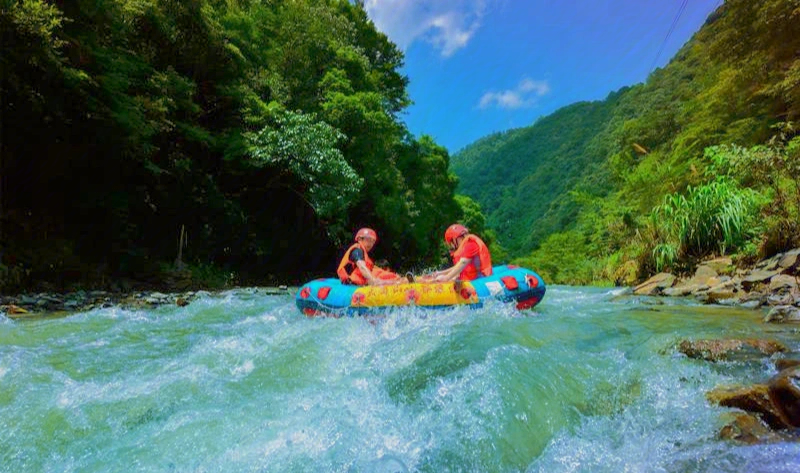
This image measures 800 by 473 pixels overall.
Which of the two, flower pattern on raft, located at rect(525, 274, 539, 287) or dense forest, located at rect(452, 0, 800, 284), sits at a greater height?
dense forest, located at rect(452, 0, 800, 284)

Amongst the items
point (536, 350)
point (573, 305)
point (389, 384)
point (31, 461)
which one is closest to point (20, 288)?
point (31, 461)

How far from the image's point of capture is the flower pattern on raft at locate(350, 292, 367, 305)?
5852mm

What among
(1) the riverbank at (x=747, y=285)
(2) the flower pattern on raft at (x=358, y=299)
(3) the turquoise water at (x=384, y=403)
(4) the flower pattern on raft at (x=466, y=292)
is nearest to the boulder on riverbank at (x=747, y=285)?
(1) the riverbank at (x=747, y=285)

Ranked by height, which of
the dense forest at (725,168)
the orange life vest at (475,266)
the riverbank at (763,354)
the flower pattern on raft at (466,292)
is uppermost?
the dense forest at (725,168)

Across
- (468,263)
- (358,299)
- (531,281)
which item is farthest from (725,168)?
(358,299)

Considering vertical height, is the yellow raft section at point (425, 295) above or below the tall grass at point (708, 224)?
below

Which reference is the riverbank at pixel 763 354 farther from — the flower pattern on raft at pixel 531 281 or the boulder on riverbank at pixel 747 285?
the flower pattern on raft at pixel 531 281

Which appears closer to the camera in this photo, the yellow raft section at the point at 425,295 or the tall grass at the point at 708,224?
the yellow raft section at the point at 425,295

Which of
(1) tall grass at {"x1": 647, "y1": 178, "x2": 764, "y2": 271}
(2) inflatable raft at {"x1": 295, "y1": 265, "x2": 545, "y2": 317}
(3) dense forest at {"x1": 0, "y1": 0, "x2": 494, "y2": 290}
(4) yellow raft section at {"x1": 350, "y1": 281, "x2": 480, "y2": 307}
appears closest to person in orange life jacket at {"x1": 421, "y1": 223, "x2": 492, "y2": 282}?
(2) inflatable raft at {"x1": 295, "y1": 265, "x2": 545, "y2": 317}

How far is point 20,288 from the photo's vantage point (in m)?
8.09

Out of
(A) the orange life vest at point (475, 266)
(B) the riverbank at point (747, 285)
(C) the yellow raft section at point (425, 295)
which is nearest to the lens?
(B) the riverbank at point (747, 285)

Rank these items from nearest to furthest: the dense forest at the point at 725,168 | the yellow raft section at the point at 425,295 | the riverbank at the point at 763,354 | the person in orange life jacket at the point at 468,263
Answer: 1. the riverbank at the point at 763,354
2. the yellow raft section at the point at 425,295
3. the person in orange life jacket at the point at 468,263
4. the dense forest at the point at 725,168

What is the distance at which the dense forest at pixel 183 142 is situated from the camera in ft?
27.2

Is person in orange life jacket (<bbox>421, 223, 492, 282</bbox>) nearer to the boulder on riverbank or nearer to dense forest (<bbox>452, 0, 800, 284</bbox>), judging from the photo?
the boulder on riverbank
